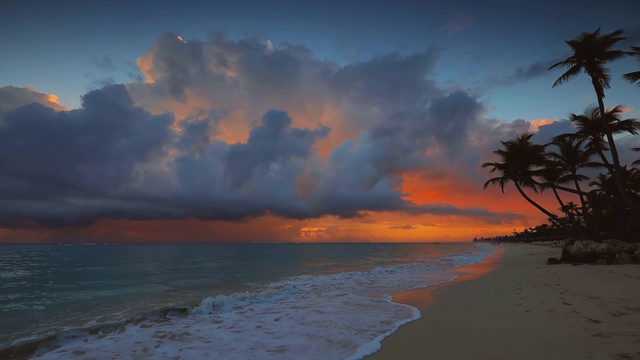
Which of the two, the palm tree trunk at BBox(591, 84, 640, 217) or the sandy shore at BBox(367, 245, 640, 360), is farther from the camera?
the palm tree trunk at BBox(591, 84, 640, 217)

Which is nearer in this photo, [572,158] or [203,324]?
[203,324]

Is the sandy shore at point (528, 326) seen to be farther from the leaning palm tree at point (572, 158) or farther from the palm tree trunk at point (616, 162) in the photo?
the leaning palm tree at point (572, 158)

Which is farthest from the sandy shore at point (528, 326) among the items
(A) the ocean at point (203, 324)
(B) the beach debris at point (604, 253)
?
(B) the beach debris at point (604, 253)

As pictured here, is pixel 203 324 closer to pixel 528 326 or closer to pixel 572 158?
pixel 528 326

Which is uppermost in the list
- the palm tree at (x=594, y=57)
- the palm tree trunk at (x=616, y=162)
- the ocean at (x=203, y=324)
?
the palm tree at (x=594, y=57)

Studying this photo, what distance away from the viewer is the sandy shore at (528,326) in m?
5.89

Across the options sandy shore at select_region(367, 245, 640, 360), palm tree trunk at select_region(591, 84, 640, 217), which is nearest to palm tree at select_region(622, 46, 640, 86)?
palm tree trunk at select_region(591, 84, 640, 217)

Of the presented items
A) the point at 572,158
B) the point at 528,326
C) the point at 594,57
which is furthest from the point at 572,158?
the point at 528,326

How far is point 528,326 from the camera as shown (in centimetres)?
755

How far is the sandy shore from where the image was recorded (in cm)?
589

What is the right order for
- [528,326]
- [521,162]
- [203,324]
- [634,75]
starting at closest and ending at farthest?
[528,326] → [203,324] → [634,75] → [521,162]

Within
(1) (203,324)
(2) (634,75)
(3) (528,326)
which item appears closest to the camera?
(3) (528,326)

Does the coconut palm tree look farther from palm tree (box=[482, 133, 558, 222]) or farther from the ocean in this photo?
the ocean

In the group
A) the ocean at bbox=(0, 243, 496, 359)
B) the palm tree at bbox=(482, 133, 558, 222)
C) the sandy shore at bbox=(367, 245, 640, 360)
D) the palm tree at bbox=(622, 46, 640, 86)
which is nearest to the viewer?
the sandy shore at bbox=(367, 245, 640, 360)
